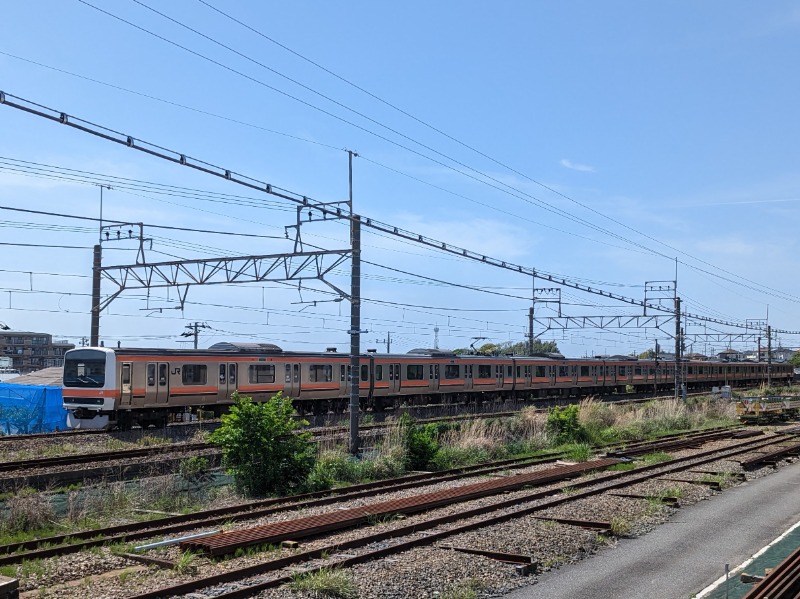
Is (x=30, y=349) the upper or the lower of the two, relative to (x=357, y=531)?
upper

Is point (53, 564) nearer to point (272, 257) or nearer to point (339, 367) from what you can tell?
point (272, 257)

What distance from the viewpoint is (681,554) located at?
9.31 meters

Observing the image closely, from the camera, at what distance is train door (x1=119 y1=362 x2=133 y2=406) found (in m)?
22.8

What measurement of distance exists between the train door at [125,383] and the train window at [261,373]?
192 inches

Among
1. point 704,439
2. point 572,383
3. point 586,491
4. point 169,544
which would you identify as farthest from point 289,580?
point 572,383

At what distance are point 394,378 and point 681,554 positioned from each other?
2486 centimetres

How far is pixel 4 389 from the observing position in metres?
26.7

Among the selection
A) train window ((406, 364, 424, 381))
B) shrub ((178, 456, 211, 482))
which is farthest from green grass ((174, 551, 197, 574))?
train window ((406, 364, 424, 381))

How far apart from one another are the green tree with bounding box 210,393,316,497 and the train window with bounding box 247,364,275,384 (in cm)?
1284

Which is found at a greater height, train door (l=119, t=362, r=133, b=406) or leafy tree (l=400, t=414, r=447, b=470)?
train door (l=119, t=362, r=133, b=406)

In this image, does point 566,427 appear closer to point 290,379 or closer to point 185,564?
point 290,379

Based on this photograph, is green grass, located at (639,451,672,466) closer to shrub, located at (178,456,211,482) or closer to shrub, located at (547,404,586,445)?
shrub, located at (547,404,586,445)

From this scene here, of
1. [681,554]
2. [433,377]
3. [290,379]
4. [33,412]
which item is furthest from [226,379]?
[681,554]

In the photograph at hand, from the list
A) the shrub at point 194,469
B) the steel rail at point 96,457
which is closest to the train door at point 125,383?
the steel rail at point 96,457
